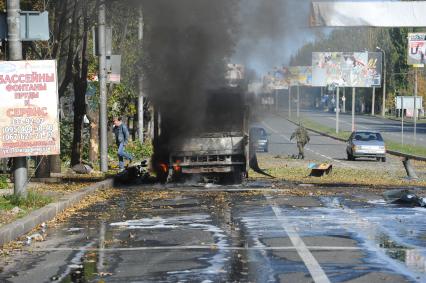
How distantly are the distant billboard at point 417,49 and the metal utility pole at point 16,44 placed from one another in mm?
36926

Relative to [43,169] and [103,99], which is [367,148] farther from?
[43,169]

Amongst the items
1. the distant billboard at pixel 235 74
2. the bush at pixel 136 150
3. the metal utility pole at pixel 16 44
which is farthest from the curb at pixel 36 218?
the bush at pixel 136 150

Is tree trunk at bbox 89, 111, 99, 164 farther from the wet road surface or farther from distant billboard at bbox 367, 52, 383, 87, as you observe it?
distant billboard at bbox 367, 52, 383, 87

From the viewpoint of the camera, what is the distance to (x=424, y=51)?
170 ft

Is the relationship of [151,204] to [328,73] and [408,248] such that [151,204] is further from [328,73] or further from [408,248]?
[328,73]

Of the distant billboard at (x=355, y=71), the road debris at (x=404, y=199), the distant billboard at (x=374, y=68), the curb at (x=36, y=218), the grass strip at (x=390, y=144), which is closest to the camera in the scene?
the curb at (x=36, y=218)

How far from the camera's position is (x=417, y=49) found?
169 feet

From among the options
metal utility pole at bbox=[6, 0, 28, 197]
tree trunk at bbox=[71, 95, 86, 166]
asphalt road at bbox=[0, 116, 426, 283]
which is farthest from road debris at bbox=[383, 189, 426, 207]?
tree trunk at bbox=[71, 95, 86, 166]

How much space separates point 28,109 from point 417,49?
128 feet

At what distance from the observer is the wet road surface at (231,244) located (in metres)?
9.37

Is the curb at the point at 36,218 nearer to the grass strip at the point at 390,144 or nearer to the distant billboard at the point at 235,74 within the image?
the distant billboard at the point at 235,74

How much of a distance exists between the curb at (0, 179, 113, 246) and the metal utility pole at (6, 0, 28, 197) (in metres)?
0.70

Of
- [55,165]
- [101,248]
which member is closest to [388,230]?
[101,248]

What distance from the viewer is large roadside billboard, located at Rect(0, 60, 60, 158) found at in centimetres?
1571
